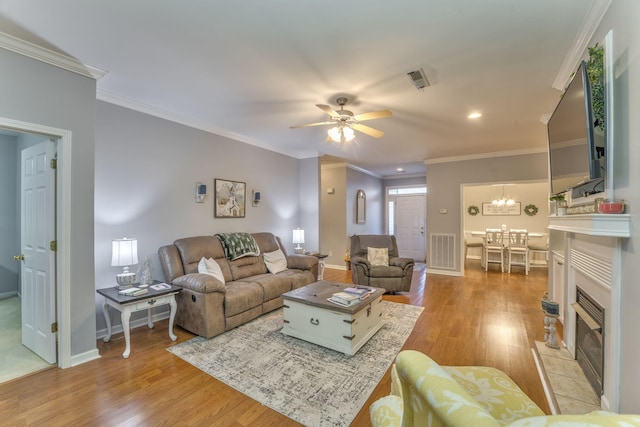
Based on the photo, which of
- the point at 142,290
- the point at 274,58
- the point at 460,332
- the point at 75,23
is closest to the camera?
the point at 75,23

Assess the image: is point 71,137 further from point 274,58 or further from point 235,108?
point 274,58

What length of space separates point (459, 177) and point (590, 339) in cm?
446

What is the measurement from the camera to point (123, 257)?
9.11ft

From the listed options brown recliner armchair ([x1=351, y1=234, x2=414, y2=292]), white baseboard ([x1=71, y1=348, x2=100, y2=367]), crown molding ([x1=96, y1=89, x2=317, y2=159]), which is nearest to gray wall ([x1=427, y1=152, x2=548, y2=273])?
brown recliner armchair ([x1=351, y1=234, x2=414, y2=292])

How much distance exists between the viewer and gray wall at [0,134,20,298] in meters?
4.12

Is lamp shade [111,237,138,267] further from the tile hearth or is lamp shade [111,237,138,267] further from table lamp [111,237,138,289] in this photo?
the tile hearth

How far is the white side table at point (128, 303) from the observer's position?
252cm

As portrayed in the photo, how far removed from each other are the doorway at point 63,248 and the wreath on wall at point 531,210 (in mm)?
9142

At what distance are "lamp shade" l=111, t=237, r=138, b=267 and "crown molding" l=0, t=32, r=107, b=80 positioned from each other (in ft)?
5.14

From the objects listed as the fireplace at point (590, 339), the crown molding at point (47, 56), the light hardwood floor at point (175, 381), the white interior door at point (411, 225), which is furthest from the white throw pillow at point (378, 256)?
the crown molding at point (47, 56)

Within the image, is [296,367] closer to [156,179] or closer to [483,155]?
[156,179]

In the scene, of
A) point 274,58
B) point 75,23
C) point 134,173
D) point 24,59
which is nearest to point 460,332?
point 274,58

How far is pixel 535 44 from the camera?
A: 2.09 metres

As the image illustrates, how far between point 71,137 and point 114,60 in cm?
76
